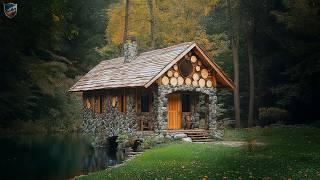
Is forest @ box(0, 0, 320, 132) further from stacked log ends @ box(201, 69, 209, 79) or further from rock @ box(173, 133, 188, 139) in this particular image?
rock @ box(173, 133, 188, 139)

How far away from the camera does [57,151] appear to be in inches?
1212

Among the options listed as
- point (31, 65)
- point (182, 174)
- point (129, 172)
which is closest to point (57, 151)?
point (31, 65)

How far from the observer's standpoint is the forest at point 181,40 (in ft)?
90.1

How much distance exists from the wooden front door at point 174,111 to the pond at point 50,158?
4.07 metres

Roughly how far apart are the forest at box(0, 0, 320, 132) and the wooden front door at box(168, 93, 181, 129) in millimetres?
7529

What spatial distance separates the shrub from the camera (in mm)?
34859

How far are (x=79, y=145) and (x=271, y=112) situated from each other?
14.4 meters

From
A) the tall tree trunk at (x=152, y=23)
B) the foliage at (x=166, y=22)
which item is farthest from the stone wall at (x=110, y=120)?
the foliage at (x=166, y=22)

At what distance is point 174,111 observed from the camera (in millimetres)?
30953

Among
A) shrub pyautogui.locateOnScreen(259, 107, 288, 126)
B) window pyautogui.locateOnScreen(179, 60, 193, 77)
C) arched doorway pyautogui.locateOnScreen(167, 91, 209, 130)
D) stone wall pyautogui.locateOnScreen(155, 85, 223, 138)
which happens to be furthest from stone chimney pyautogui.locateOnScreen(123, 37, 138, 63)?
shrub pyautogui.locateOnScreen(259, 107, 288, 126)

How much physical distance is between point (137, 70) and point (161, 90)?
269cm

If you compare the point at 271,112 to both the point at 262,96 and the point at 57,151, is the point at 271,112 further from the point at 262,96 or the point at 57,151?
the point at 57,151

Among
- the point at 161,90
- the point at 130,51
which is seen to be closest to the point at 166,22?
the point at 130,51

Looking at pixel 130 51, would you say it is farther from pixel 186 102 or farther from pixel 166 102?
pixel 166 102
